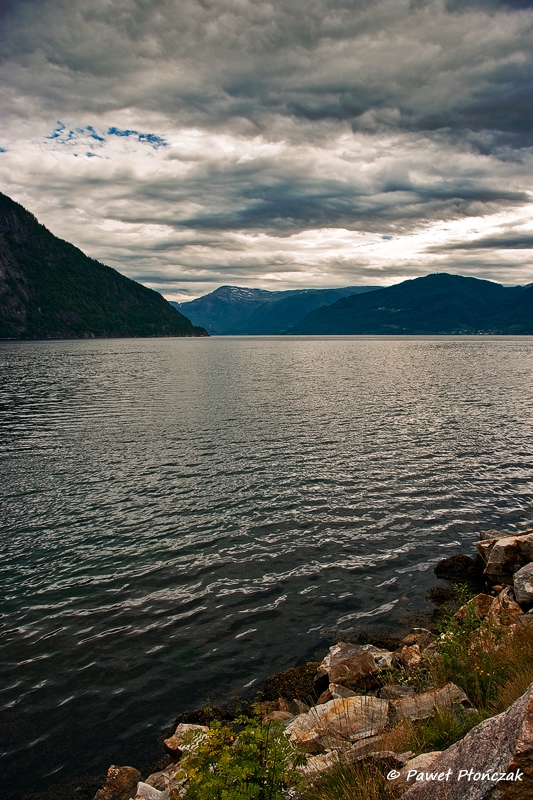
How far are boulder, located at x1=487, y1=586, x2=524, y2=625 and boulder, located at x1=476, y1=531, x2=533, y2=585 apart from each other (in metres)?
2.09

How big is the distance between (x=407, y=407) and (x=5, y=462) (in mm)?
45093

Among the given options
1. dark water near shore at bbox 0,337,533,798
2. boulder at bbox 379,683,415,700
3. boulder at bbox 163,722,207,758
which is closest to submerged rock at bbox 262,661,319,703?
dark water near shore at bbox 0,337,533,798

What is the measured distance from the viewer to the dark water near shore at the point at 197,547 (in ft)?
43.3

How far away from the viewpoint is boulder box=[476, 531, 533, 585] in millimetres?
18031

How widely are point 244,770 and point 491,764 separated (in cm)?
344

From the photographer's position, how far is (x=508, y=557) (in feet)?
59.8

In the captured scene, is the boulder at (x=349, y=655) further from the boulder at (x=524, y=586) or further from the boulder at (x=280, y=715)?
the boulder at (x=524, y=586)

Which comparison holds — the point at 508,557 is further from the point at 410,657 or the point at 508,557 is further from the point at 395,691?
the point at 395,691

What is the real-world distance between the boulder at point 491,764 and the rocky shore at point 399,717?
12 mm

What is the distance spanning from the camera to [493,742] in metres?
5.61

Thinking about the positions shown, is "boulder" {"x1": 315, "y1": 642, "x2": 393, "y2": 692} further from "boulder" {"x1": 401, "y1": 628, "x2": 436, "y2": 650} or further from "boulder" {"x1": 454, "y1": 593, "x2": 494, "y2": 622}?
"boulder" {"x1": 454, "y1": 593, "x2": 494, "y2": 622}

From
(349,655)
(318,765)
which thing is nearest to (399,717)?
(318,765)

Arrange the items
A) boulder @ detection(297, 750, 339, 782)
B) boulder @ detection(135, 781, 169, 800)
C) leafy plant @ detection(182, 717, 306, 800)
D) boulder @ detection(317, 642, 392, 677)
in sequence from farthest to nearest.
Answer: boulder @ detection(317, 642, 392, 677), boulder @ detection(135, 781, 169, 800), boulder @ detection(297, 750, 339, 782), leafy plant @ detection(182, 717, 306, 800)

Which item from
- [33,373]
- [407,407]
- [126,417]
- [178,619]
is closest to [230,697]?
[178,619]
